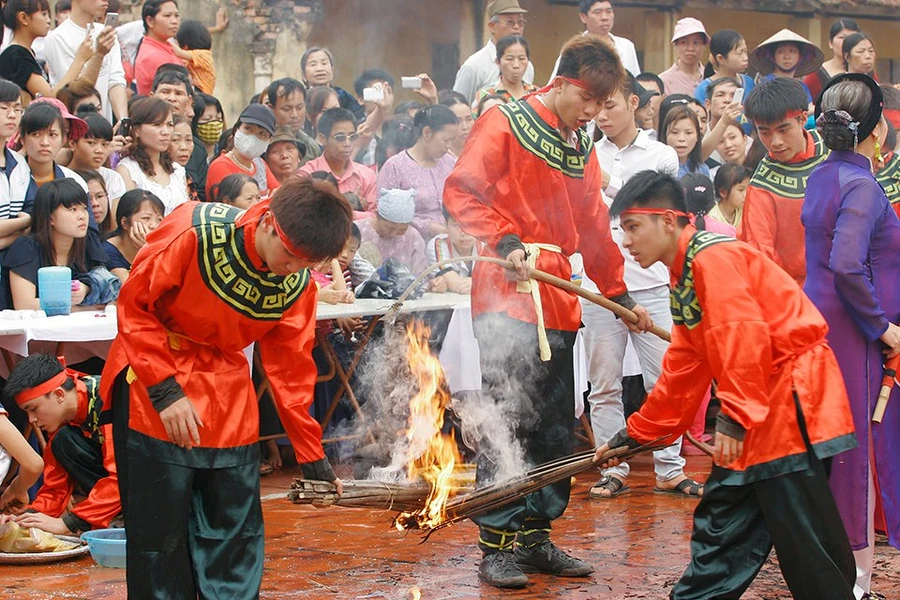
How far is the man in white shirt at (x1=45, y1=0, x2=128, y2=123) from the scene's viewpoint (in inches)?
357

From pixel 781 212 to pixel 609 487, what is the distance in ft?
6.22

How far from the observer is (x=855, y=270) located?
4898 mm

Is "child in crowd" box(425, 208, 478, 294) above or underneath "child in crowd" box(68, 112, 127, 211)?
underneath

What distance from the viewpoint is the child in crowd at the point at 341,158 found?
9188 millimetres

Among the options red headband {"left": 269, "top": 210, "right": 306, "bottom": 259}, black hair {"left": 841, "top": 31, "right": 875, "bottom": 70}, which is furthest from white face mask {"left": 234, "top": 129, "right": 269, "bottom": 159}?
black hair {"left": 841, "top": 31, "right": 875, "bottom": 70}

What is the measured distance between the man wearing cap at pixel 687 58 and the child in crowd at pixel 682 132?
261cm

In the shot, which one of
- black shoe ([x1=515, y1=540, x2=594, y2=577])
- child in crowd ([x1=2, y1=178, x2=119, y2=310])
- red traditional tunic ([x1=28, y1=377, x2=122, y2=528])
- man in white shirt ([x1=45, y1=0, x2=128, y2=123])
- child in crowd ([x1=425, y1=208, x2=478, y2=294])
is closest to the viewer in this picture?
black shoe ([x1=515, y1=540, x2=594, y2=577])

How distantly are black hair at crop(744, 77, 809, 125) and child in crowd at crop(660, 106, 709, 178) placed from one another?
257cm

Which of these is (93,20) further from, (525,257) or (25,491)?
(525,257)

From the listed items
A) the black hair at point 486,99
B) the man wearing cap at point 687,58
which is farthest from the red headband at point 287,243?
the man wearing cap at point 687,58

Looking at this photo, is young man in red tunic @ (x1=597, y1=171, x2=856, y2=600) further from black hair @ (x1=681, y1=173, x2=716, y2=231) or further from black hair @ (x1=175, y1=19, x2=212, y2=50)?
black hair @ (x1=175, y1=19, x2=212, y2=50)

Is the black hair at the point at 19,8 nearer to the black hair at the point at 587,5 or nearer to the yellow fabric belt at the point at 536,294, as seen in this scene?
the black hair at the point at 587,5

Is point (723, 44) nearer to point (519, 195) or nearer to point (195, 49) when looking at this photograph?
point (195, 49)

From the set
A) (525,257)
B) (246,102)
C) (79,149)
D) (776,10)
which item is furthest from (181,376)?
(776,10)
